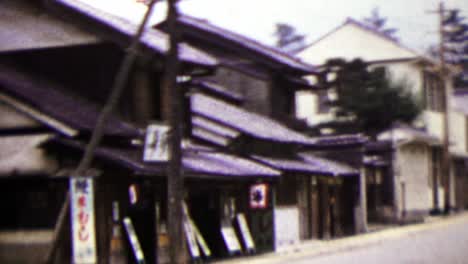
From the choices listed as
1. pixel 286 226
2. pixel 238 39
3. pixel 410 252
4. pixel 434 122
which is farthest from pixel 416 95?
pixel 410 252

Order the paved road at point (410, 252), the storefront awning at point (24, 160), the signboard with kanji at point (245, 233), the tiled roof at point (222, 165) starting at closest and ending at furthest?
the storefront awning at point (24, 160)
the paved road at point (410, 252)
the tiled roof at point (222, 165)
the signboard with kanji at point (245, 233)

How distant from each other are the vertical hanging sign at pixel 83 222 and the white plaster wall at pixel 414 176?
31.0 meters

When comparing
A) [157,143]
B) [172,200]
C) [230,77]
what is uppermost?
[230,77]

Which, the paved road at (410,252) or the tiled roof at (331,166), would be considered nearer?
the paved road at (410,252)

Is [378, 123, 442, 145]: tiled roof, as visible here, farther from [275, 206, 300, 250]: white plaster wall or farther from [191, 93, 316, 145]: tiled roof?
[275, 206, 300, 250]: white plaster wall

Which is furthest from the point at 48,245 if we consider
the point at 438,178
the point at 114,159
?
Answer: the point at 438,178

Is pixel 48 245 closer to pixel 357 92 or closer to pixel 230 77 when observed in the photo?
pixel 230 77

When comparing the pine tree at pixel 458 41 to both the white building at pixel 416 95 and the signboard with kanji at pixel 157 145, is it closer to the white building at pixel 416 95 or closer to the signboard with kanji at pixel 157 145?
the white building at pixel 416 95

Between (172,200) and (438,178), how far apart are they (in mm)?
41601

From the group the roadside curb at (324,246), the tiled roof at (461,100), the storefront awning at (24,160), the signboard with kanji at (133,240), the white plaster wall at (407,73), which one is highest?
the white plaster wall at (407,73)

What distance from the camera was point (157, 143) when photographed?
19.5 metres

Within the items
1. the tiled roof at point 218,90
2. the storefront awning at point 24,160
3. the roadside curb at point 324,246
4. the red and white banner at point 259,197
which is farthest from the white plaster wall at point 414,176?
the storefront awning at point 24,160

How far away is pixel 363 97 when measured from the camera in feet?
154

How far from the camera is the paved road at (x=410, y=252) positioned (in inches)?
887
